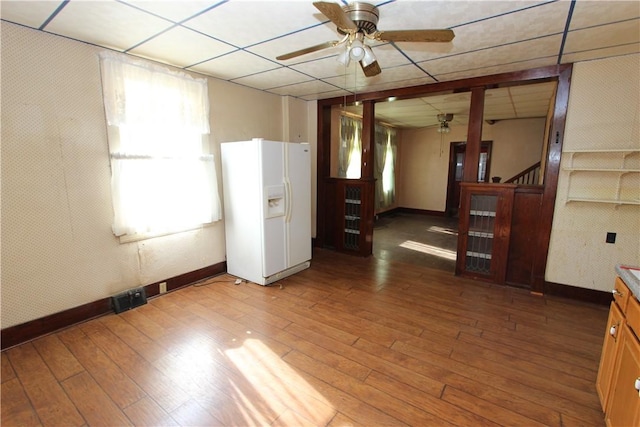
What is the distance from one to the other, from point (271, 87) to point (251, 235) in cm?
205

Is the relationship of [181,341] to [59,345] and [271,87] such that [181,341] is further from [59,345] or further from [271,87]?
[271,87]

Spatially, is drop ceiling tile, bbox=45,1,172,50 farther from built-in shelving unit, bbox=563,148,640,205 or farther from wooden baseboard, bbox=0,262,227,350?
built-in shelving unit, bbox=563,148,640,205

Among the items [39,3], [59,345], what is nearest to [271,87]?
[39,3]

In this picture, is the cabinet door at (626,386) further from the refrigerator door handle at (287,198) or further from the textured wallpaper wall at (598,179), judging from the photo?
the refrigerator door handle at (287,198)

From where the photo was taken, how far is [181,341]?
8.01 ft

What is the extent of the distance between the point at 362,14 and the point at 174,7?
123cm

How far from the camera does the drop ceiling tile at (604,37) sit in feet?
7.21

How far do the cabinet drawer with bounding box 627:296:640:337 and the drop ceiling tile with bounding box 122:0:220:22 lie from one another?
9.40 ft

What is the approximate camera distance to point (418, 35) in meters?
1.80

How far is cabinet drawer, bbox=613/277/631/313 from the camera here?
1.58 m

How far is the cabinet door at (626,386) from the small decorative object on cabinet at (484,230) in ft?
6.99

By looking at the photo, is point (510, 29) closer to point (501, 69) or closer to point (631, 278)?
point (501, 69)

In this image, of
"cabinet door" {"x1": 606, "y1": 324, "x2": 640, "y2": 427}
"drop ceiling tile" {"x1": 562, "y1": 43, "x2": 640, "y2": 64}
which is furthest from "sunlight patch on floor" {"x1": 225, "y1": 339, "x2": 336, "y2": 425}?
"drop ceiling tile" {"x1": 562, "y1": 43, "x2": 640, "y2": 64}

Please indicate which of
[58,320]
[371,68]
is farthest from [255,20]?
[58,320]
